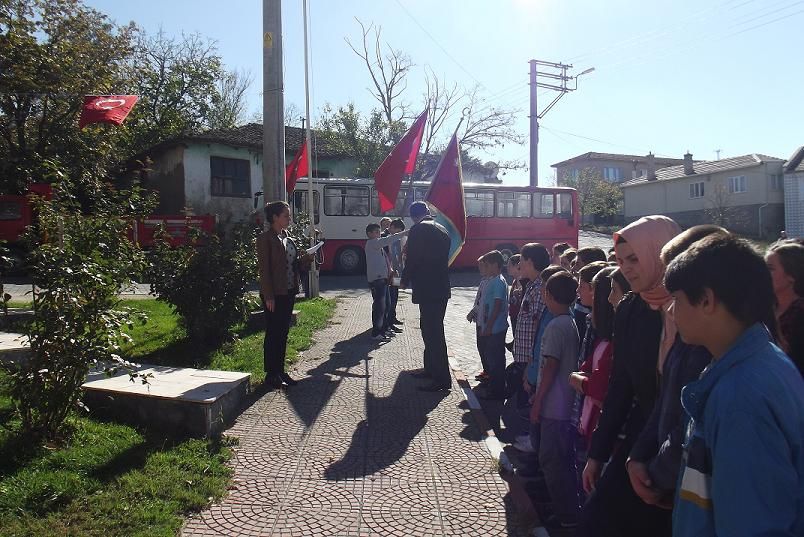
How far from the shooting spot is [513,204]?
21.8 m

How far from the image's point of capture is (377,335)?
9438 millimetres

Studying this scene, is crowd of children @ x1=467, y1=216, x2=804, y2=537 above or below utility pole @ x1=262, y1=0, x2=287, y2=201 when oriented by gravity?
below

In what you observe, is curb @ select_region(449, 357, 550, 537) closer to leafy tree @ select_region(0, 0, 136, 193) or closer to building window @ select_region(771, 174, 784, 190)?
leafy tree @ select_region(0, 0, 136, 193)

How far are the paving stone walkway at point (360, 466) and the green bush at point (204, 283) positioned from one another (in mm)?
1240

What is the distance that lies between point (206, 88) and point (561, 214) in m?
24.4

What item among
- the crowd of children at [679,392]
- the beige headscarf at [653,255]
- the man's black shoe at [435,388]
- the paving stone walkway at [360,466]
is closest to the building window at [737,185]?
the man's black shoe at [435,388]

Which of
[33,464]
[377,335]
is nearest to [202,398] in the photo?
[33,464]

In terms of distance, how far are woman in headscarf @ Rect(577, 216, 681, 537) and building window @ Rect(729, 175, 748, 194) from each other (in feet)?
154

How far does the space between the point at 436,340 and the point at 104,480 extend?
353cm

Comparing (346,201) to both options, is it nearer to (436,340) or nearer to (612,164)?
(436,340)

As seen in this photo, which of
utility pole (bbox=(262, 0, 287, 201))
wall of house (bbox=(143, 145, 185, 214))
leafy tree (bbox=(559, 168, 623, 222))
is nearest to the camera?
utility pole (bbox=(262, 0, 287, 201))

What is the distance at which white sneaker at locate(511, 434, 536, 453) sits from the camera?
4.74 metres

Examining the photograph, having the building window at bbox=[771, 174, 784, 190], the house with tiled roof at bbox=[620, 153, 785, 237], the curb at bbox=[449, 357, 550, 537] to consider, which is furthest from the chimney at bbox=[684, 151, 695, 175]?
the curb at bbox=[449, 357, 550, 537]

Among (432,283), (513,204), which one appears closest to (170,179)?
(513,204)
